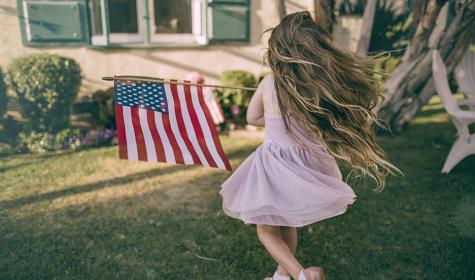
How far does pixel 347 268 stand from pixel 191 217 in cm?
144

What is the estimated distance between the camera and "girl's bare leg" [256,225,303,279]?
85.4 inches

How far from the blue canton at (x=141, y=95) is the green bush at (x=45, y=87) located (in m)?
3.48

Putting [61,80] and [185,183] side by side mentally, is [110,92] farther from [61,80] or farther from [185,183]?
[185,183]

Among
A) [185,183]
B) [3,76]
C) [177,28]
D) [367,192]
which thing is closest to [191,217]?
[185,183]

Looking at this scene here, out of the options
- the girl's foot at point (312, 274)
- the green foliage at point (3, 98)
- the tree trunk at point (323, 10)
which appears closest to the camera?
the girl's foot at point (312, 274)

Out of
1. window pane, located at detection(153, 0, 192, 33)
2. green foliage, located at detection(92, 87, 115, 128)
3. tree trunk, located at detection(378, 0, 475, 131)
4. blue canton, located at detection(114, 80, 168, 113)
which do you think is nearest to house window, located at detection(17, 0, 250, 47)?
window pane, located at detection(153, 0, 192, 33)

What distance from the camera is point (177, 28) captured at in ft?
23.1

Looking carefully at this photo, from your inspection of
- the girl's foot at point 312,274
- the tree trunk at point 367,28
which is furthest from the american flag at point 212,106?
the girl's foot at point 312,274

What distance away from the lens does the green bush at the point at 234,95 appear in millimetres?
6707

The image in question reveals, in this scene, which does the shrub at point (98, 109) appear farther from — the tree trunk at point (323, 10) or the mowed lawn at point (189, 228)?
the tree trunk at point (323, 10)

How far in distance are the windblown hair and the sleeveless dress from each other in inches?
3.3

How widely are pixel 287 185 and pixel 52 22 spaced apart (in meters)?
4.99

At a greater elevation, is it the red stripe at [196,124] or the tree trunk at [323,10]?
the tree trunk at [323,10]

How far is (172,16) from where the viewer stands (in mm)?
7008
